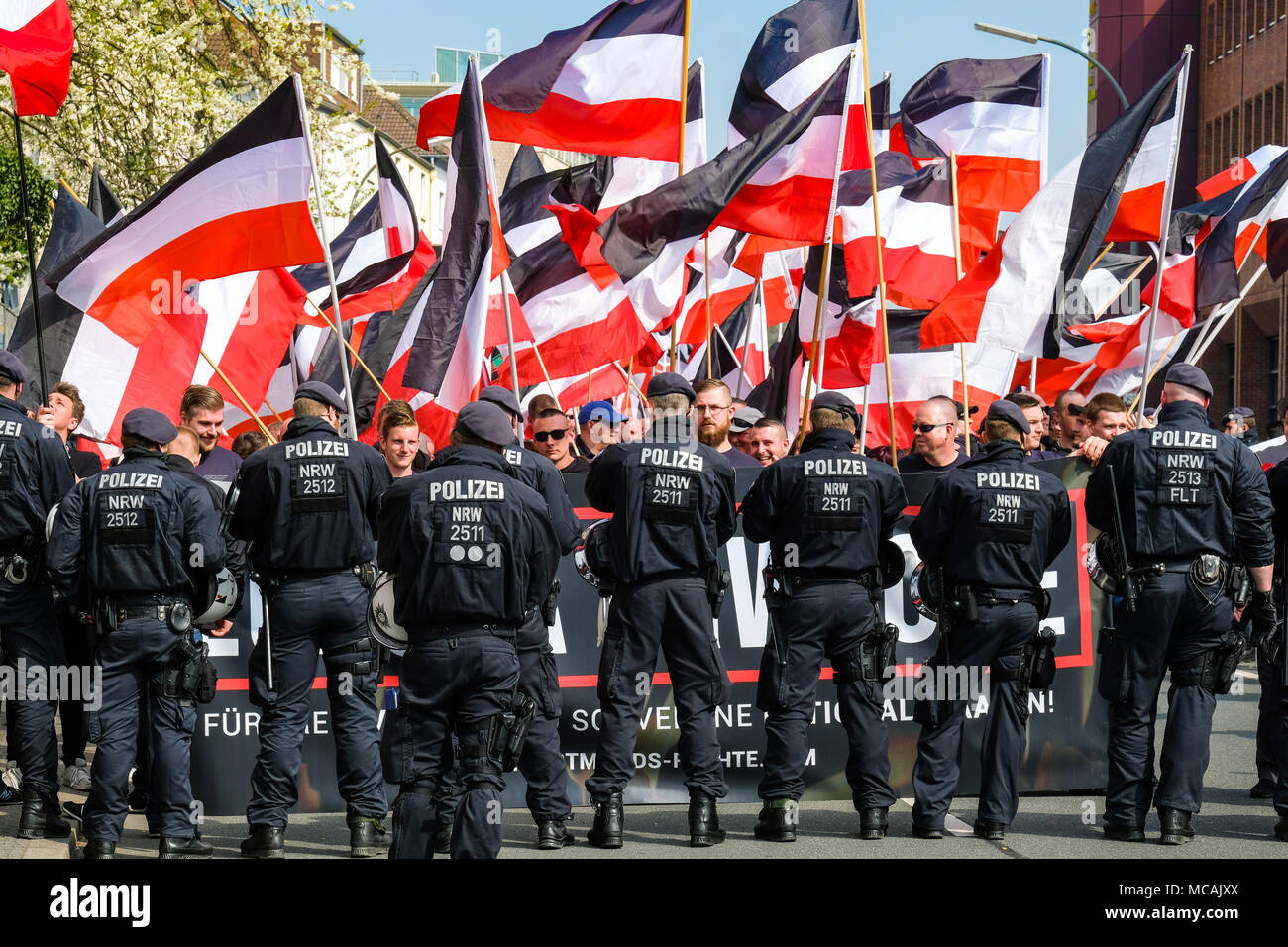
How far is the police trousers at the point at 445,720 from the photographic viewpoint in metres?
6.28

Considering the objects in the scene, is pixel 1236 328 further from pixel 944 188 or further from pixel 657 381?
pixel 657 381

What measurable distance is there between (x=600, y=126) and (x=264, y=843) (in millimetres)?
5478

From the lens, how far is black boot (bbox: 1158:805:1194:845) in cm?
747

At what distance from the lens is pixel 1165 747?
301 inches

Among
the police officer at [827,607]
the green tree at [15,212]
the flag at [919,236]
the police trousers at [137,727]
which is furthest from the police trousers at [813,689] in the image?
the green tree at [15,212]

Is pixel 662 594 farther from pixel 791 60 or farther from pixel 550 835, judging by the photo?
pixel 791 60

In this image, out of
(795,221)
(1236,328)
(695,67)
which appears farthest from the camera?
(1236,328)

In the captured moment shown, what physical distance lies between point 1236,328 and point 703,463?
4662 centimetres

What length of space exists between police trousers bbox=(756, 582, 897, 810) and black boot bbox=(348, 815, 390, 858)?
1.81 meters

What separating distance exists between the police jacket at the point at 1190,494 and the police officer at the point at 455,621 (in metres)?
2.99

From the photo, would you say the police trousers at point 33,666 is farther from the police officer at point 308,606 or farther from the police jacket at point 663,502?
the police jacket at point 663,502

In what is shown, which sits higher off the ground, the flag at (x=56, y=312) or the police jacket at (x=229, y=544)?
the flag at (x=56, y=312)

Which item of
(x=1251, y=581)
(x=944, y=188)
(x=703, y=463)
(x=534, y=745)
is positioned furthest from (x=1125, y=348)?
(x=534, y=745)

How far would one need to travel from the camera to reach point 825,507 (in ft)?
25.4
